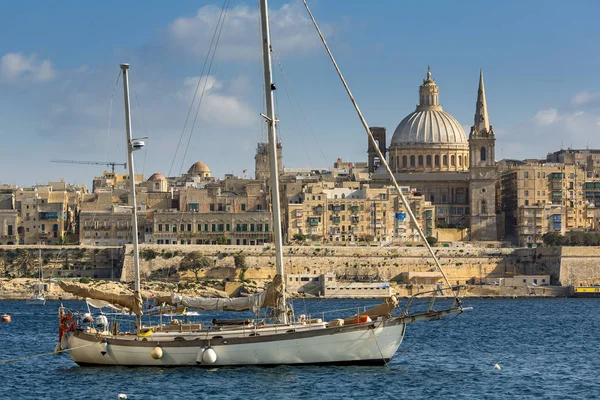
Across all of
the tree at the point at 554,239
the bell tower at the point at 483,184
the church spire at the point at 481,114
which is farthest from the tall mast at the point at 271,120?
the church spire at the point at 481,114

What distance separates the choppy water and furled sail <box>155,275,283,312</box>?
6.81ft

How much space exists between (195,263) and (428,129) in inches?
1477

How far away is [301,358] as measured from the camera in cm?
3441

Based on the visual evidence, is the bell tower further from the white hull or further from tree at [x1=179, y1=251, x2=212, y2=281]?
the white hull

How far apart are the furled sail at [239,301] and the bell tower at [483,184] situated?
71807mm

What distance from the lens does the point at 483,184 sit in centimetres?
10938

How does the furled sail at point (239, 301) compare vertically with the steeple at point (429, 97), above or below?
below

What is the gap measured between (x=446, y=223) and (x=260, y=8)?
76.2m

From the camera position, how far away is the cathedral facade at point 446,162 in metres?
109

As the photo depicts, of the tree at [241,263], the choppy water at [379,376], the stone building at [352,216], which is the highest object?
the stone building at [352,216]

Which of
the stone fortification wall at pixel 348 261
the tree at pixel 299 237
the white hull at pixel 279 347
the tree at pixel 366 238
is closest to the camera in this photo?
the white hull at pixel 279 347

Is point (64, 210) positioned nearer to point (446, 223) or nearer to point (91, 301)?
point (446, 223)

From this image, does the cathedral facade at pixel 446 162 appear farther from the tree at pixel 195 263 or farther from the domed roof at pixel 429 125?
the tree at pixel 195 263

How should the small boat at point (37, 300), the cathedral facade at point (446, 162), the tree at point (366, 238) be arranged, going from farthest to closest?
the cathedral facade at point (446, 162) < the tree at point (366, 238) < the small boat at point (37, 300)
